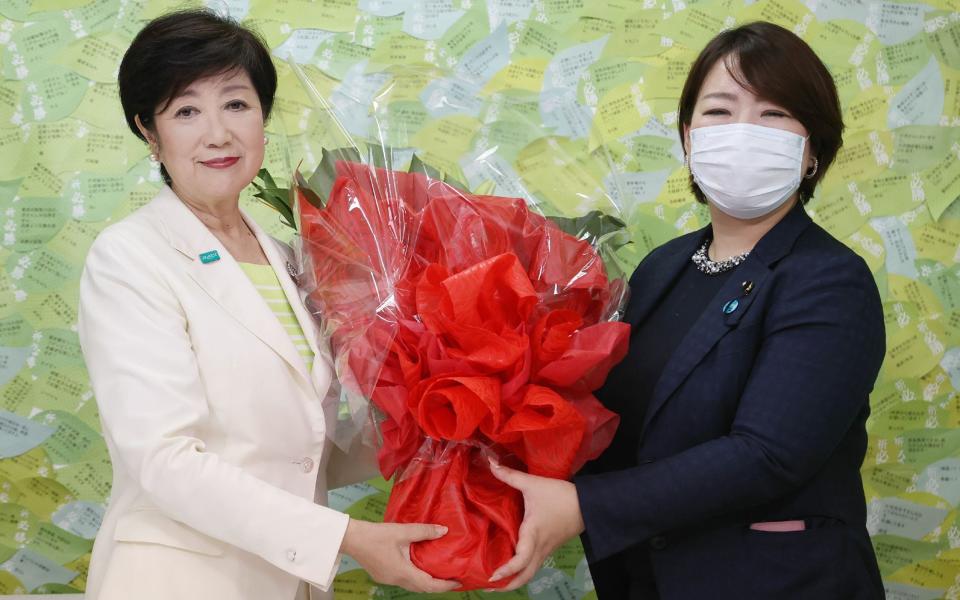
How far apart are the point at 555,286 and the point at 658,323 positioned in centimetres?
36

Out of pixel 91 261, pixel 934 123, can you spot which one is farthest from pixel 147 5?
pixel 934 123

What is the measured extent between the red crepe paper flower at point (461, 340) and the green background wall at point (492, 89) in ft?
3.15

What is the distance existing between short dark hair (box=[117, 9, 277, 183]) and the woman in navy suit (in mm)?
835

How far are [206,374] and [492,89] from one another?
1177mm

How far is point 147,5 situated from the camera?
231 centimetres

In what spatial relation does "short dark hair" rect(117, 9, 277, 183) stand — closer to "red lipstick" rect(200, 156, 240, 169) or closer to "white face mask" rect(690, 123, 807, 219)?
"red lipstick" rect(200, 156, 240, 169)

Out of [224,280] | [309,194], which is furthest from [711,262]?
[224,280]

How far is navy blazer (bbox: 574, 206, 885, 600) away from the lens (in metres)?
1.37

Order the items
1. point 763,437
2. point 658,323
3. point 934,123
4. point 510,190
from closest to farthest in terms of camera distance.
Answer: point 763,437
point 510,190
point 658,323
point 934,123

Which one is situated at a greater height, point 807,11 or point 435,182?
point 807,11

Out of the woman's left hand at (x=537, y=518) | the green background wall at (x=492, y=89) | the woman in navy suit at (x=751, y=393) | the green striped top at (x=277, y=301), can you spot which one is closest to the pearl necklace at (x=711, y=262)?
the woman in navy suit at (x=751, y=393)

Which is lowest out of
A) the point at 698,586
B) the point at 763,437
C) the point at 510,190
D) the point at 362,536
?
the point at 698,586

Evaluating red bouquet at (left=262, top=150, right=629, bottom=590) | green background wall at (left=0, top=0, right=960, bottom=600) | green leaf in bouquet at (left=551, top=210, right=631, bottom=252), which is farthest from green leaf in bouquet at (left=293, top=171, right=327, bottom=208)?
green background wall at (left=0, top=0, right=960, bottom=600)

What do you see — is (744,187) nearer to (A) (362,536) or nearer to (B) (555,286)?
(B) (555,286)
